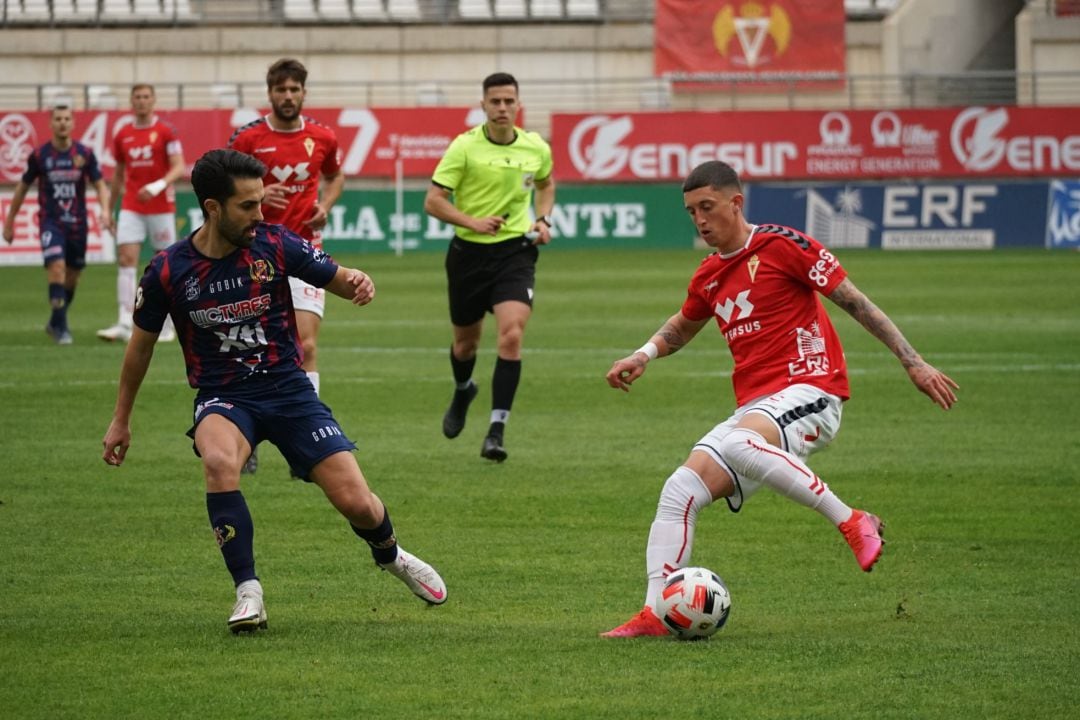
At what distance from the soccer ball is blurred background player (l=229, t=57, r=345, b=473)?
4499 mm

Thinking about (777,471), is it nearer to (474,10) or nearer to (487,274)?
(487,274)

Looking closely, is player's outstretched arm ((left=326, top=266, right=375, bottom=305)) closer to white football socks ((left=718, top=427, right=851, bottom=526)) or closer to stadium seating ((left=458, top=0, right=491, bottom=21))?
white football socks ((left=718, top=427, right=851, bottom=526))

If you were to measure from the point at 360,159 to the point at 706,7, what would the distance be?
9591mm

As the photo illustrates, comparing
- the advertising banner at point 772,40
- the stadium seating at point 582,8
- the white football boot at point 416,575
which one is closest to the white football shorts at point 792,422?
the white football boot at point 416,575

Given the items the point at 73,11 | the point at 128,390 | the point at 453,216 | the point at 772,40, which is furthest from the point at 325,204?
the point at 73,11

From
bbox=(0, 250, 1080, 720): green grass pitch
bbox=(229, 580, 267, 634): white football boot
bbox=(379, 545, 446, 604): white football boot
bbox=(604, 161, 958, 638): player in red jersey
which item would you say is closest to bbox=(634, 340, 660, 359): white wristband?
bbox=(604, 161, 958, 638): player in red jersey

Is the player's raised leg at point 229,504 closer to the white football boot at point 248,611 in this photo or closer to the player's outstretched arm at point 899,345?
the white football boot at point 248,611

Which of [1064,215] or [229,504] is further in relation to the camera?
[1064,215]

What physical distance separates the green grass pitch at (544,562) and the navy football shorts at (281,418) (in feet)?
2.16

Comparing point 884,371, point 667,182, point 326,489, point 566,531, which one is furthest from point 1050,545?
point 667,182

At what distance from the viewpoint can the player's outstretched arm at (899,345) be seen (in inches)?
251

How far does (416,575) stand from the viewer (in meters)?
6.80

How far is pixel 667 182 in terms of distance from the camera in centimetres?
3828

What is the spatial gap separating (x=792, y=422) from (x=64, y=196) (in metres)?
13.7
